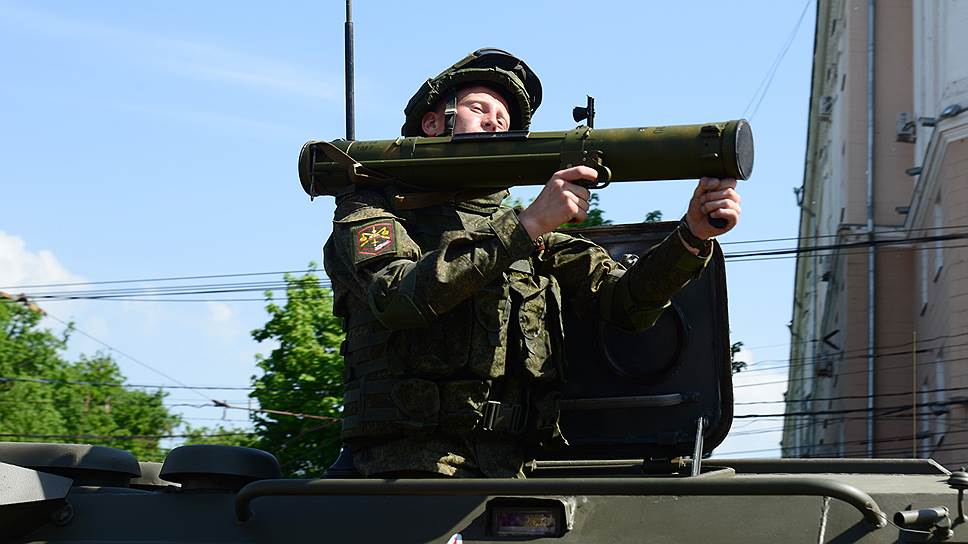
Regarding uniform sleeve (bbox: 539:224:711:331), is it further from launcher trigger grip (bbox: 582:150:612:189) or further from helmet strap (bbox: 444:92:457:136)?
helmet strap (bbox: 444:92:457:136)

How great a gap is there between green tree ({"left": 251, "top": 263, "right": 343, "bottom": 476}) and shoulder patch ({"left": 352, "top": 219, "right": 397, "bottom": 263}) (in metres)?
21.1

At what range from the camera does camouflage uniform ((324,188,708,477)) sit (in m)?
4.76

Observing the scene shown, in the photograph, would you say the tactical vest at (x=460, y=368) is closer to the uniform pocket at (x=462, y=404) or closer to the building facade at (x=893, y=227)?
the uniform pocket at (x=462, y=404)

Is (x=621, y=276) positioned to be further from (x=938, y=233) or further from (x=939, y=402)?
(x=938, y=233)

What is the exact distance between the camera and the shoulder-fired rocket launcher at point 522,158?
4.79 metres

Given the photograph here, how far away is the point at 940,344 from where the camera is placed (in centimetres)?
2220

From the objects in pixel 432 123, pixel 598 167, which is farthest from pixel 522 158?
pixel 432 123

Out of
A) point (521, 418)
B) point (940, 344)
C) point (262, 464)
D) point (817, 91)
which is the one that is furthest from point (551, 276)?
point (817, 91)

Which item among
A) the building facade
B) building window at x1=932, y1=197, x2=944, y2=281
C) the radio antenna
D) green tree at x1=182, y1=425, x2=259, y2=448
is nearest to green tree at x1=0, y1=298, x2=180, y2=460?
green tree at x1=182, y1=425, x2=259, y2=448

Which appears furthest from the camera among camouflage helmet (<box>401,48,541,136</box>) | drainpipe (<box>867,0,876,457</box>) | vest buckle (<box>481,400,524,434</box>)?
drainpipe (<box>867,0,876,457</box>)

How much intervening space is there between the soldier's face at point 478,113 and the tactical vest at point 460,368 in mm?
462

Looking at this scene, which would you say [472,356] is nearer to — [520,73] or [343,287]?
[343,287]

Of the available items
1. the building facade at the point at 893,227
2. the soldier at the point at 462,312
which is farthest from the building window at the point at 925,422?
the soldier at the point at 462,312

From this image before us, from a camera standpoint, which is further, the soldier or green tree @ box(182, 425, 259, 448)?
green tree @ box(182, 425, 259, 448)
